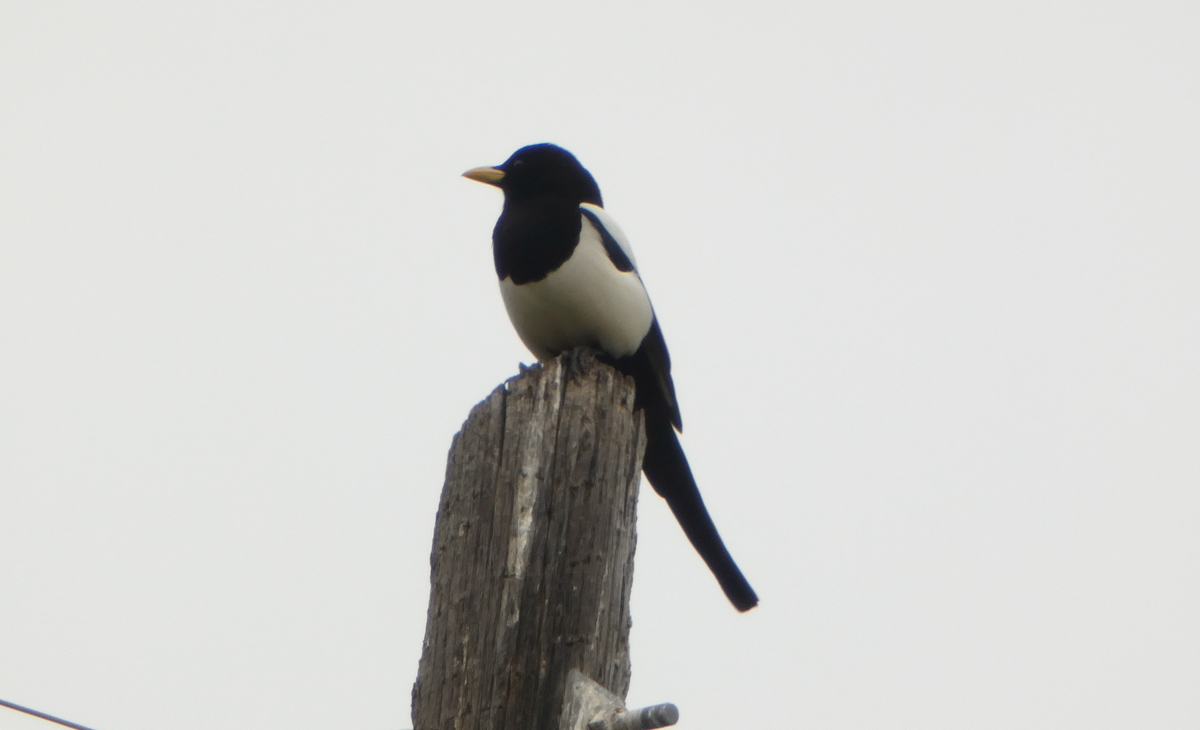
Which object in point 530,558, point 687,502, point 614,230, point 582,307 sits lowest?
point 530,558

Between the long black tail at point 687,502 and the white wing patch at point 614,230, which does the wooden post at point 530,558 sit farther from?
the white wing patch at point 614,230

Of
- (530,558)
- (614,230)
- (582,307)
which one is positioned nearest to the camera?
(530,558)

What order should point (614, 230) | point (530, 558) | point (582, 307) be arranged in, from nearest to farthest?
point (530, 558) → point (582, 307) → point (614, 230)

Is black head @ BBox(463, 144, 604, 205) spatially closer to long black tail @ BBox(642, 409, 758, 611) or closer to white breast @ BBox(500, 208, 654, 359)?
white breast @ BBox(500, 208, 654, 359)

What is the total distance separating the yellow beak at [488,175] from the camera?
12.1 ft

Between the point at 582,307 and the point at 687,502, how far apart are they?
1.96 feet

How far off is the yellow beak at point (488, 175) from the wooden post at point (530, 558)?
1.65 m

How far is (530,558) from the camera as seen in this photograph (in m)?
1.91

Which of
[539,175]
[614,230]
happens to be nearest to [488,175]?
[539,175]

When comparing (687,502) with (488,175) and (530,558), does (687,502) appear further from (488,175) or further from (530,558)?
(530,558)

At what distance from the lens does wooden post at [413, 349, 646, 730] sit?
6.01 ft

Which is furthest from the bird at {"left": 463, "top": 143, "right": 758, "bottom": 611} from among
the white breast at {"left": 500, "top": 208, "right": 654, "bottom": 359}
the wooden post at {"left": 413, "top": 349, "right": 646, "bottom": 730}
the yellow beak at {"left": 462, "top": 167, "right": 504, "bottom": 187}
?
the wooden post at {"left": 413, "top": 349, "right": 646, "bottom": 730}

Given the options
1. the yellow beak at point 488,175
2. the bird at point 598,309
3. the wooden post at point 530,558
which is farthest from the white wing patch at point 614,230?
the wooden post at point 530,558

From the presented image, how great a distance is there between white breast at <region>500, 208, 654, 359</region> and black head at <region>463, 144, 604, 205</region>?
0.95 ft
